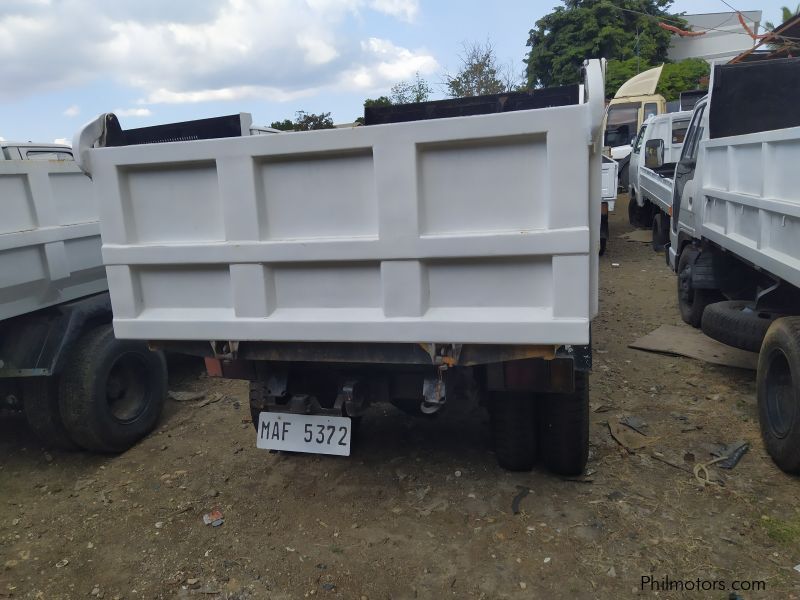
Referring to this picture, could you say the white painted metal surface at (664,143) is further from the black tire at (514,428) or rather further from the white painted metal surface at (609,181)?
the black tire at (514,428)

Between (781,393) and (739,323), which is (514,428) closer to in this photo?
(781,393)

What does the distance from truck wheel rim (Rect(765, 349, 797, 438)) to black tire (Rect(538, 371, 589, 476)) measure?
1.15 meters

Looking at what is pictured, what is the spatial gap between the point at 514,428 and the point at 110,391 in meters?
2.76

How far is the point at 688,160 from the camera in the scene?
5965 mm

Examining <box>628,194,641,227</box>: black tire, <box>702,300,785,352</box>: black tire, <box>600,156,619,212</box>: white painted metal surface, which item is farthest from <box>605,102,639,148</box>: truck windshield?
<box>702,300,785,352</box>: black tire

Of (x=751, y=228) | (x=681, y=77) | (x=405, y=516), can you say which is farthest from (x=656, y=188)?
(x=681, y=77)

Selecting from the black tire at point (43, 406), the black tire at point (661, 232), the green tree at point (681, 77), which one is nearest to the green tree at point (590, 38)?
the green tree at point (681, 77)

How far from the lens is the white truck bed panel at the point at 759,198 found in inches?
127

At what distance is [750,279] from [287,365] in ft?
12.7

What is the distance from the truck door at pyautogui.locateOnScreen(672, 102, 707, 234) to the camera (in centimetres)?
582

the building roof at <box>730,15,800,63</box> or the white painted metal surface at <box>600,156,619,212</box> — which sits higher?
the building roof at <box>730,15,800,63</box>

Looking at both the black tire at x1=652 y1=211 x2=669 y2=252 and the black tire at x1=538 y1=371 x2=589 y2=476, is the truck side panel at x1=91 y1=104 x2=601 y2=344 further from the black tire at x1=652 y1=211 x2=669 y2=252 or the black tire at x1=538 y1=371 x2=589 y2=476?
the black tire at x1=652 y1=211 x2=669 y2=252

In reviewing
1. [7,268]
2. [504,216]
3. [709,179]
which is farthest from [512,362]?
[709,179]

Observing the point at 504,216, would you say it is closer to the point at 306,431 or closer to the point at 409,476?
the point at 306,431
